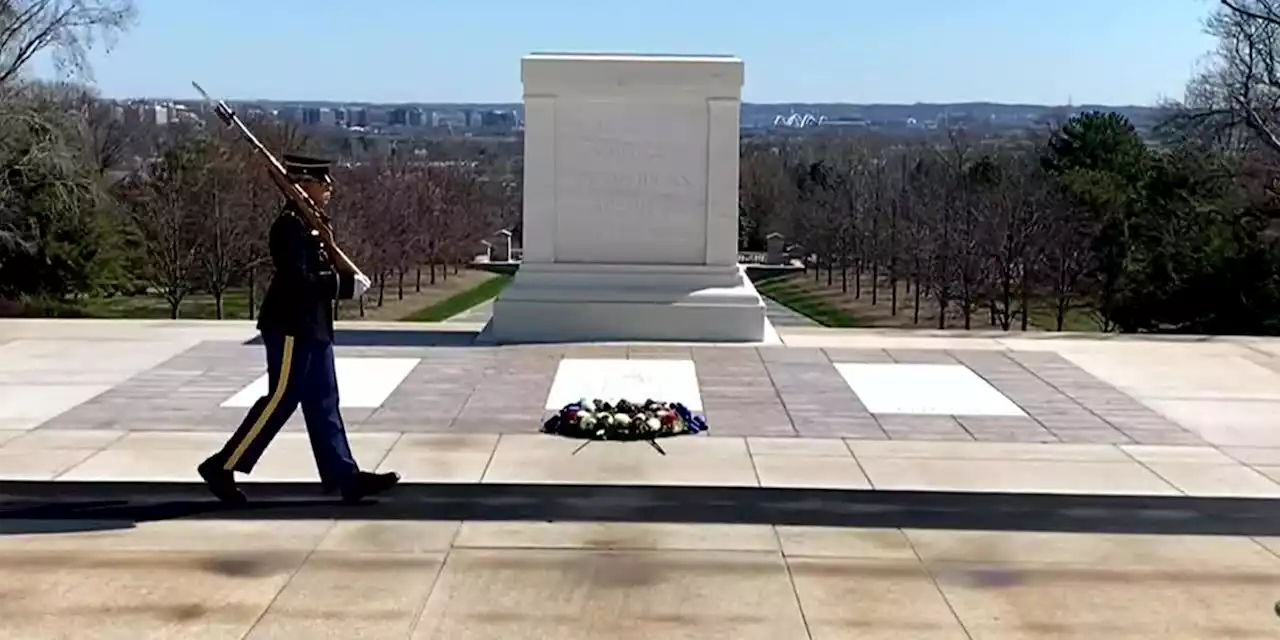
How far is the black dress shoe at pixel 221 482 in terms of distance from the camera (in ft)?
20.0

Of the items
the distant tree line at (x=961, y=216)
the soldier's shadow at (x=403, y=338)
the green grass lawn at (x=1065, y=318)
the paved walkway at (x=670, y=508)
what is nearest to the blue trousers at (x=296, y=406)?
the paved walkway at (x=670, y=508)

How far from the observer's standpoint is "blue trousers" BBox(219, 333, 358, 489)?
5.95m

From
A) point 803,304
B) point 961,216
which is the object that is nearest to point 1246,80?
point 961,216

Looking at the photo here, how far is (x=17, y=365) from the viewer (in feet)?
32.8

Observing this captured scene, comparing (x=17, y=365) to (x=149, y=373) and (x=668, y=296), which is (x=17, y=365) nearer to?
(x=149, y=373)

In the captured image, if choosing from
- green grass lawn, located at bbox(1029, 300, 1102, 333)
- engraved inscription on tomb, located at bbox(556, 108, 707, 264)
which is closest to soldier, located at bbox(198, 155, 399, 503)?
engraved inscription on tomb, located at bbox(556, 108, 707, 264)

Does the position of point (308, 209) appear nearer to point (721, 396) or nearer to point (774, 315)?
point (721, 396)

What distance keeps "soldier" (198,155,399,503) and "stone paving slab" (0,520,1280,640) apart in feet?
1.04

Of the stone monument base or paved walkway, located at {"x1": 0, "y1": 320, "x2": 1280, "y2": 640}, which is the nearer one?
paved walkway, located at {"x1": 0, "y1": 320, "x2": 1280, "y2": 640}

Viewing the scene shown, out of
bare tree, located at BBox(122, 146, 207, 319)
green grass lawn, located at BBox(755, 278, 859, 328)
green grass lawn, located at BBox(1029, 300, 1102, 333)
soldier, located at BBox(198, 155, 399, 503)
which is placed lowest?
green grass lawn, located at BBox(755, 278, 859, 328)

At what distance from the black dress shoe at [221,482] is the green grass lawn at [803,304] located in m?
29.6

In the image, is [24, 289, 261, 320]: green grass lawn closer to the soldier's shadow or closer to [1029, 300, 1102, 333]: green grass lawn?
[1029, 300, 1102, 333]: green grass lawn

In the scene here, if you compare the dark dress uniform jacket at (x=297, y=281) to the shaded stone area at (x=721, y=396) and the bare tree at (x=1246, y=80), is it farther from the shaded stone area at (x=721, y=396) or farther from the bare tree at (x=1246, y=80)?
the bare tree at (x=1246, y=80)

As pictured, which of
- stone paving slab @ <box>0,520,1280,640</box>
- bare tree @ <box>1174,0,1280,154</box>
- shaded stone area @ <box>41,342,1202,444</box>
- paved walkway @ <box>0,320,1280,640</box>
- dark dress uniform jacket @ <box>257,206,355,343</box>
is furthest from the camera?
bare tree @ <box>1174,0,1280,154</box>
